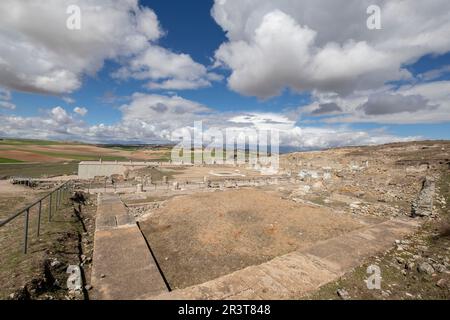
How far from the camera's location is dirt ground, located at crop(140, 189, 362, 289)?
6055 mm

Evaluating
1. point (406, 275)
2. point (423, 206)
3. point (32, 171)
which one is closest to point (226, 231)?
point (406, 275)

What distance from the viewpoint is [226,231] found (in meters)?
8.24

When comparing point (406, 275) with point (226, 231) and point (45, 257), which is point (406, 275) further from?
point (45, 257)

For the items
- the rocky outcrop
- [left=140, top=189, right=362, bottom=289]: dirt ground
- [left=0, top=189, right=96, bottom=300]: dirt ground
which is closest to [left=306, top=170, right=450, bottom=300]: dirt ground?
[left=140, top=189, right=362, bottom=289]: dirt ground

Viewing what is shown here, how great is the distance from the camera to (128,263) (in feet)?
16.0

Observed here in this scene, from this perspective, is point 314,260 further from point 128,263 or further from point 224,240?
point 128,263

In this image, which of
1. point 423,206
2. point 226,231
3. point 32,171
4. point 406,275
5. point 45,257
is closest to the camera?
point 406,275

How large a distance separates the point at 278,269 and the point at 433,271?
292 centimetres

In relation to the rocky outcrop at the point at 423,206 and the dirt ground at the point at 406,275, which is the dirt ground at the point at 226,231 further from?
the dirt ground at the point at 406,275

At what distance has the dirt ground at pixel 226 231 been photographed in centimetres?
606

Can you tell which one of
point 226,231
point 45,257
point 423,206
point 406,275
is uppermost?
point 423,206

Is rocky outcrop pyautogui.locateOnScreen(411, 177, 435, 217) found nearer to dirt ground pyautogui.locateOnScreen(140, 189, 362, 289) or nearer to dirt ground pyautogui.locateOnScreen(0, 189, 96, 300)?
dirt ground pyautogui.locateOnScreen(140, 189, 362, 289)
